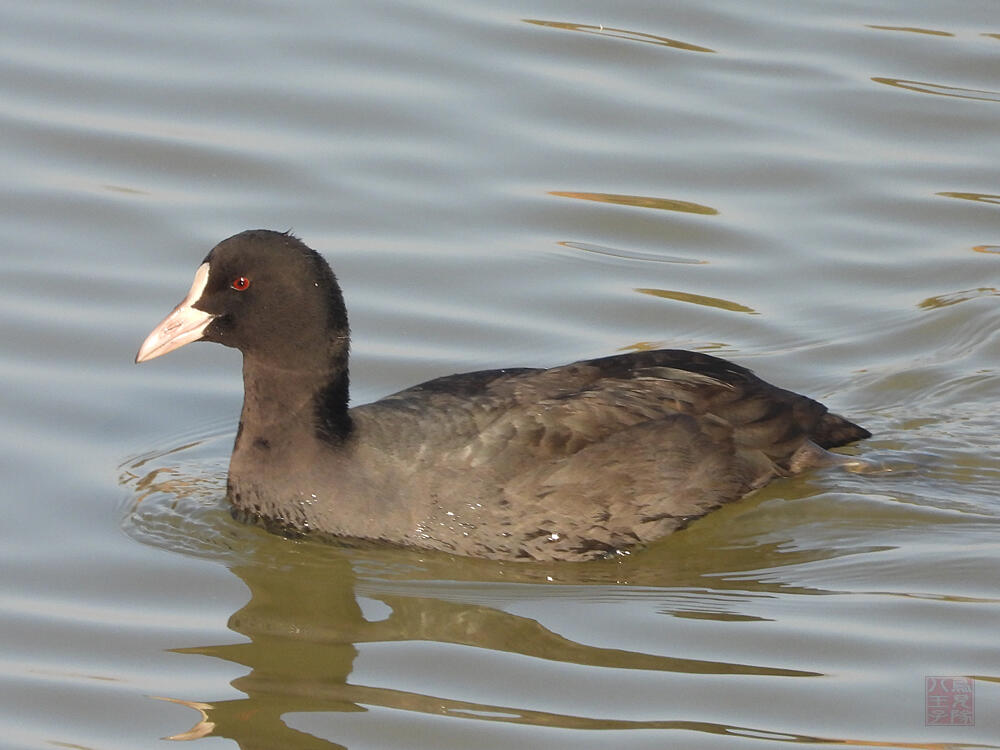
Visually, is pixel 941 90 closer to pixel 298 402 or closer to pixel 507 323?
pixel 507 323

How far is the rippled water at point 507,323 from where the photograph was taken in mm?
5723

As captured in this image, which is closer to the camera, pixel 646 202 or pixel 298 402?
pixel 298 402

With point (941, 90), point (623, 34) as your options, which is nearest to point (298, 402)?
point (623, 34)

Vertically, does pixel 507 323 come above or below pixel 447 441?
above

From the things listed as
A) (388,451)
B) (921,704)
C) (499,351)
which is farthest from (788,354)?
(921,704)

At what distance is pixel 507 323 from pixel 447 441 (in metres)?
2.08

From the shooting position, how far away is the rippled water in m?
5.72

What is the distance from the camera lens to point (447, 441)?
267 inches

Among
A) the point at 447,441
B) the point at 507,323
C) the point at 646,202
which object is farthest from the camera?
the point at 646,202

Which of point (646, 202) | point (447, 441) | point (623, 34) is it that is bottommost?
point (447, 441)

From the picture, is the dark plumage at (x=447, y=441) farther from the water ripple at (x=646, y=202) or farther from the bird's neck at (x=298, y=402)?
the water ripple at (x=646, y=202)

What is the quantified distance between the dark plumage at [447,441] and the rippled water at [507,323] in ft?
0.44

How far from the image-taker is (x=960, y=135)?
10852 millimetres

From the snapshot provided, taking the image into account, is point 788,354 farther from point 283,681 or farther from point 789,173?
point 283,681
